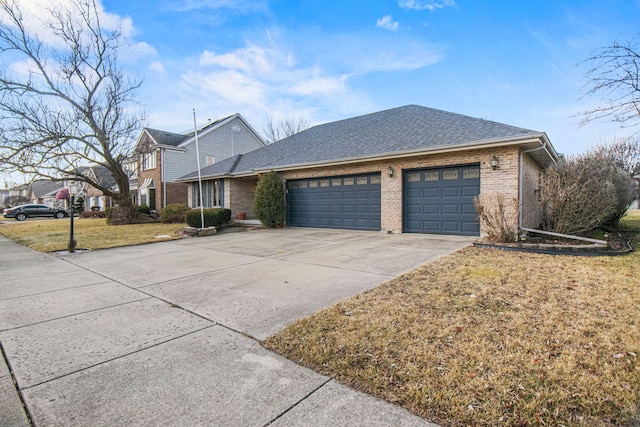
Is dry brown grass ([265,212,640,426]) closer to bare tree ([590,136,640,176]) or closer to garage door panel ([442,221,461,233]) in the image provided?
garage door panel ([442,221,461,233])

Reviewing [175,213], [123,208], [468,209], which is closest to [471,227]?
[468,209]

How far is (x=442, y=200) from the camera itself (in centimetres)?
1048

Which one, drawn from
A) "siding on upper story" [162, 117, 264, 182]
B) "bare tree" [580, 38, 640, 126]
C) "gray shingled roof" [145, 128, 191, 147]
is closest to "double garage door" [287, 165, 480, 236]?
"bare tree" [580, 38, 640, 126]

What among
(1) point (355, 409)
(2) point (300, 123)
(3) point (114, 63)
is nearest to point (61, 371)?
(1) point (355, 409)

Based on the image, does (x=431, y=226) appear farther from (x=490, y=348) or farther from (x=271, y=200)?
(x=490, y=348)

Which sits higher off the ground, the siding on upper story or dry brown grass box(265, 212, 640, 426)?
the siding on upper story

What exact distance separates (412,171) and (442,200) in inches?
57.6

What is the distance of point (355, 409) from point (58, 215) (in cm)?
4024

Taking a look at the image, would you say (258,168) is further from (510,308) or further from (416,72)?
(510,308)

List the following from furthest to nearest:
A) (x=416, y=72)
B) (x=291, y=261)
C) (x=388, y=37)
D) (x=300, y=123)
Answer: (x=300, y=123) < (x=416, y=72) < (x=388, y=37) < (x=291, y=261)

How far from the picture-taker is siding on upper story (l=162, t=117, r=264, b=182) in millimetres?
23422

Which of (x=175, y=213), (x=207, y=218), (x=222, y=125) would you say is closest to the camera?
(x=207, y=218)

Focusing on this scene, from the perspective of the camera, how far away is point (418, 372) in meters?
2.43

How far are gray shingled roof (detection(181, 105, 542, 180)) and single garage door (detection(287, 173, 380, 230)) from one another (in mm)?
1046
